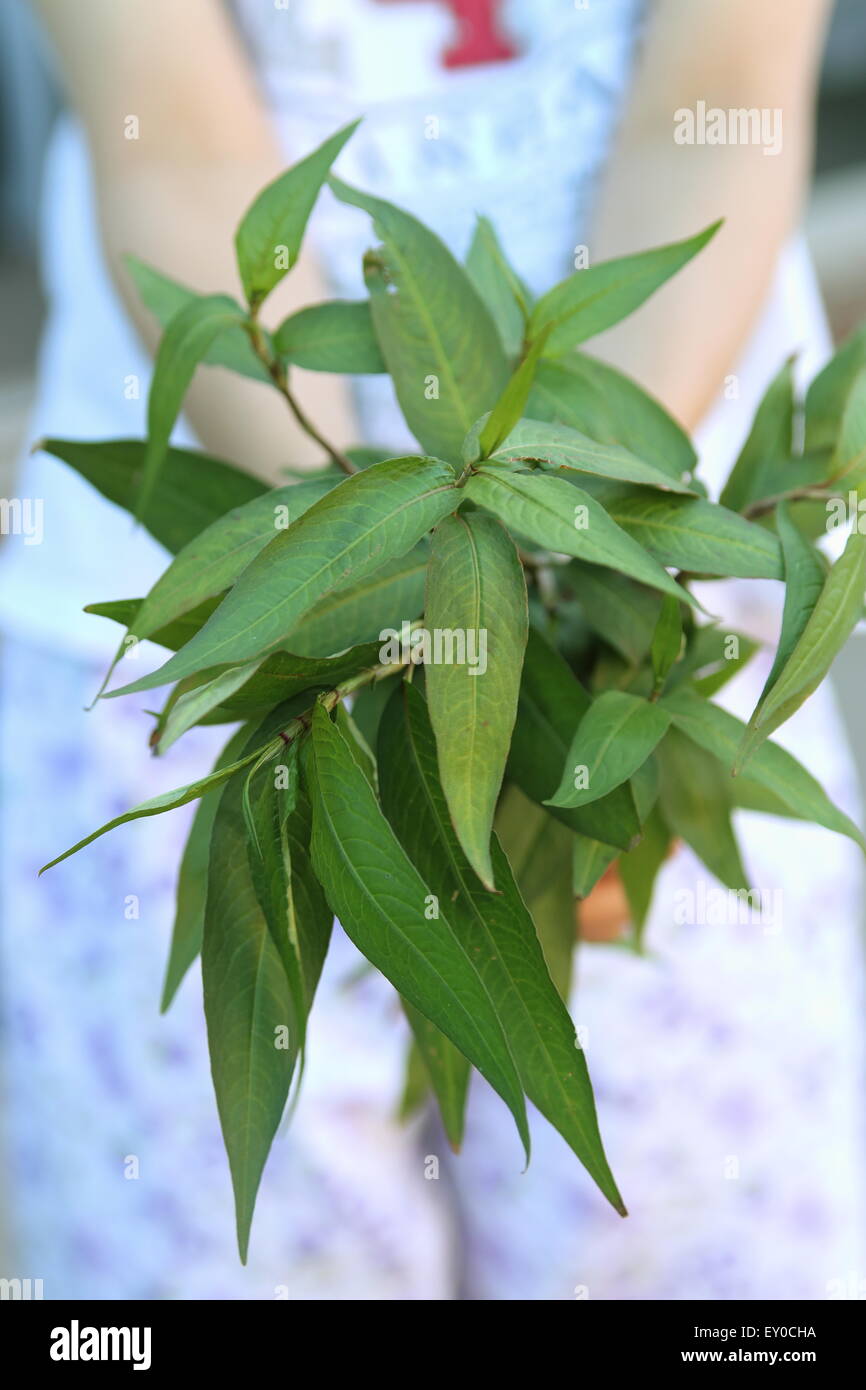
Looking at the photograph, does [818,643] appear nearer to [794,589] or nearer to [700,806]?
[794,589]

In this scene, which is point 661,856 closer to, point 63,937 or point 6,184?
point 63,937

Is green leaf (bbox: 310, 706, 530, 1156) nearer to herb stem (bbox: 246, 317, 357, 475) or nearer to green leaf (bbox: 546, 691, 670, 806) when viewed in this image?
green leaf (bbox: 546, 691, 670, 806)

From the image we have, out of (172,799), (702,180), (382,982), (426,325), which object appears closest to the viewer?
(172,799)

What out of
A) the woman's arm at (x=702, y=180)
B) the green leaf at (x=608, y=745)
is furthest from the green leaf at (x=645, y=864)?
the woman's arm at (x=702, y=180)

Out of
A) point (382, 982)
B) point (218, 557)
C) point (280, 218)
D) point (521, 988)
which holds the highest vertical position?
point (280, 218)

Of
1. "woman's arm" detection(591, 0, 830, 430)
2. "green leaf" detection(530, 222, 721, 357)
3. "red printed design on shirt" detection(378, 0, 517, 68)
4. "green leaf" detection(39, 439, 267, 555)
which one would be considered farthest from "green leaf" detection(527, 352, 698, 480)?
"red printed design on shirt" detection(378, 0, 517, 68)

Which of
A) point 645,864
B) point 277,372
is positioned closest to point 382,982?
point 645,864
